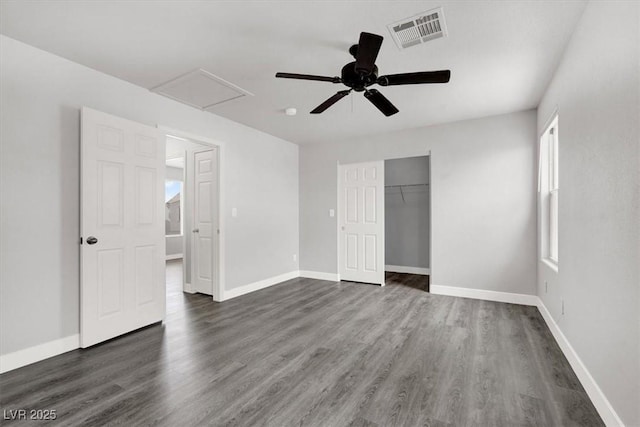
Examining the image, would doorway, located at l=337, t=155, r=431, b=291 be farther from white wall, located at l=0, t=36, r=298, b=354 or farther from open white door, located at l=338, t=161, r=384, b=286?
white wall, located at l=0, t=36, r=298, b=354

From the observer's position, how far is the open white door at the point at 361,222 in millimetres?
5223

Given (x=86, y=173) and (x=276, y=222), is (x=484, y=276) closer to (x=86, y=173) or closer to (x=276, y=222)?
(x=276, y=222)

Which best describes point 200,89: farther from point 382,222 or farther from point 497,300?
point 497,300

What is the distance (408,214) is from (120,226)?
5.12m

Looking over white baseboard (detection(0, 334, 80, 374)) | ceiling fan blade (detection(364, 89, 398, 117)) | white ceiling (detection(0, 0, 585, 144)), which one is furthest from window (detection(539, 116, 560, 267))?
white baseboard (detection(0, 334, 80, 374))

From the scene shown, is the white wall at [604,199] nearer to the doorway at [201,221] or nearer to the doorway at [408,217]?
the doorway at [408,217]

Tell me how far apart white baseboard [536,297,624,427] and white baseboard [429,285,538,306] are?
42.3 inches

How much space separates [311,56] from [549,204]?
10.5ft

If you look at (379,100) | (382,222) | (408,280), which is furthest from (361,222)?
(379,100)

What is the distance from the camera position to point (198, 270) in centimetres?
477

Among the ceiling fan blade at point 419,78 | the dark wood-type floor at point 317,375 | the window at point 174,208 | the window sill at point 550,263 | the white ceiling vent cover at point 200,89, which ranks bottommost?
the dark wood-type floor at point 317,375

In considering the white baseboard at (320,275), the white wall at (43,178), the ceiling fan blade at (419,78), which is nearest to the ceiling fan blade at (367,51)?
the ceiling fan blade at (419,78)

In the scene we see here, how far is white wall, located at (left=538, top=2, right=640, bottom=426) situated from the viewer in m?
1.44

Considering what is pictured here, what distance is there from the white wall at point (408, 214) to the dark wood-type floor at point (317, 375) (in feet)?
8.80
